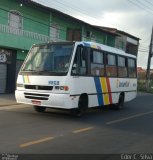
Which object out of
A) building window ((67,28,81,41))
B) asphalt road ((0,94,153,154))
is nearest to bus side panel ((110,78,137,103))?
asphalt road ((0,94,153,154))

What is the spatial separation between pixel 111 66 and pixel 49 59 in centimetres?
425

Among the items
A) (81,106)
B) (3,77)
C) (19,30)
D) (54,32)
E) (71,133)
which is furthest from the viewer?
(54,32)

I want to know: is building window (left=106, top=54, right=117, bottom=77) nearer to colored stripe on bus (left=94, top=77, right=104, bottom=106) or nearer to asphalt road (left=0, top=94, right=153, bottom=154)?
colored stripe on bus (left=94, top=77, right=104, bottom=106)

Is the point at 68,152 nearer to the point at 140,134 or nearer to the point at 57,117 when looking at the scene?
the point at 140,134

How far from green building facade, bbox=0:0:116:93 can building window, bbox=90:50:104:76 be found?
10014 mm

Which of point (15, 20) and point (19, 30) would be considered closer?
point (19, 30)

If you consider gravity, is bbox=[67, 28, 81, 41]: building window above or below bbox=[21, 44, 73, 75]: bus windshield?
above

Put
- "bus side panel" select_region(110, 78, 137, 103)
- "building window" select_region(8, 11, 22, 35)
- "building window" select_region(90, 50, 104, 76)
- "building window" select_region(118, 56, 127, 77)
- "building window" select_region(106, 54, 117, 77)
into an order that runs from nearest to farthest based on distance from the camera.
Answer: "building window" select_region(90, 50, 104, 76), "building window" select_region(106, 54, 117, 77), "bus side panel" select_region(110, 78, 137, 103), "building window" select_region(118, 56, 127, 77), "building window" select_region(8, 11, 22, 35)

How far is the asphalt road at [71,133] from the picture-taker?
360 inches

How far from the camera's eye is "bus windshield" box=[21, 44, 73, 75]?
45.9 feet

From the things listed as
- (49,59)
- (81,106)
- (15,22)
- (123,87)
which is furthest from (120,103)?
(15,22)

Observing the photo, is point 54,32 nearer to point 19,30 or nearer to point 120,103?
point 19,30

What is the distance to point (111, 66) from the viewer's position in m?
17.8

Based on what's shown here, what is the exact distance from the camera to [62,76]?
13656 mm
